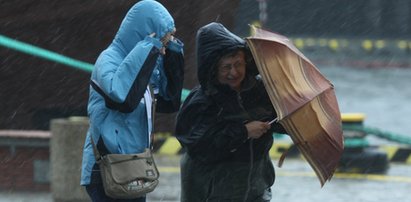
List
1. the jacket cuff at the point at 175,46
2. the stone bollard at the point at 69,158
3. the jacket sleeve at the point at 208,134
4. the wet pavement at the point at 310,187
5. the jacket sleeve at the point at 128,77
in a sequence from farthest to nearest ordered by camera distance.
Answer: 1. the wet pavement at the point at 310,187
2. the stone bollard at the point at 69,158
3. the jacket cuff at the point at 175,46
4. the jacket sleeve at the point at 208,134
5. the jacket sleeve at the point at 128,77

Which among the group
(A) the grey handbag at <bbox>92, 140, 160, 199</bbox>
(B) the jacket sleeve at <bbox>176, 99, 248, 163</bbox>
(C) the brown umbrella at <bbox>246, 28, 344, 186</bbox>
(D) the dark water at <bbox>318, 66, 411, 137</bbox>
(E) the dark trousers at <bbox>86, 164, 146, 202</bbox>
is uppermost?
(C) the brown umbrella at <bbox>246, 28, 344, 186</bbox>

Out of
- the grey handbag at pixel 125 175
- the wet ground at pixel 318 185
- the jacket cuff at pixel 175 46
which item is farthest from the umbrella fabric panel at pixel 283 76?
the wet ground at pixel 318 185

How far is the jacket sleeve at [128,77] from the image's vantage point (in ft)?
14.4

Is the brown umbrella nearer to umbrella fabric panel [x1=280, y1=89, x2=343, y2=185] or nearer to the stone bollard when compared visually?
umbrella fabric panel [x1=280, y1=89, x2=343, y2=185]

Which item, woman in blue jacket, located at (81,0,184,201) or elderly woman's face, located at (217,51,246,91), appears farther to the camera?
elderly woman's face, located at (217,51,246,91)

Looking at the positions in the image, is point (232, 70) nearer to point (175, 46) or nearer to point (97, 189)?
point (175, 46)

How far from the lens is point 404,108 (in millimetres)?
16250

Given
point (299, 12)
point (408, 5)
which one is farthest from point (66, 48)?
point (408, 5)

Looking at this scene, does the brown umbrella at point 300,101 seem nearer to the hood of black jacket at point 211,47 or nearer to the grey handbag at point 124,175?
the hood of black jacket at point 211,47

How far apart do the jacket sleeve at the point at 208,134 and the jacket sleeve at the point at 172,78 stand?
0.57 feet

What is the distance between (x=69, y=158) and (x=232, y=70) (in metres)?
3.36

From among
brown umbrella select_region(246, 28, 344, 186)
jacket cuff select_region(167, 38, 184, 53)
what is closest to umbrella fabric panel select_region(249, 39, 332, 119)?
brown umbrella select_region(246, 28, 344, 186)

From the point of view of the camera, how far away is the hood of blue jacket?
4.57 metres

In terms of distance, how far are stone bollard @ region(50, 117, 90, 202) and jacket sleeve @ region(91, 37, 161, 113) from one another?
327 centimetres
